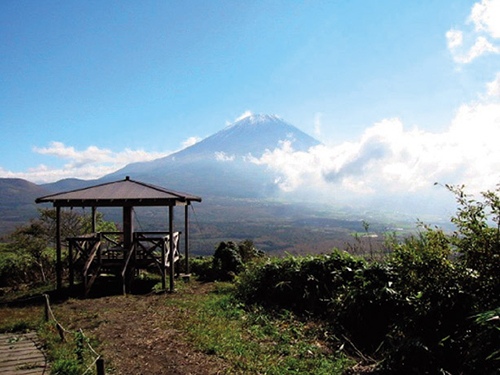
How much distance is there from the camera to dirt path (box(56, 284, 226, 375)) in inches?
186

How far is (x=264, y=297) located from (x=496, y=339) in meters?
6.01

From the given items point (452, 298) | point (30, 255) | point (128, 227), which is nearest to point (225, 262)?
point (128, 227)

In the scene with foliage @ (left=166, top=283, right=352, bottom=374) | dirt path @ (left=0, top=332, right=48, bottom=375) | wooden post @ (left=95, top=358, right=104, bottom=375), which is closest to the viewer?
wooden post @ (left=95, top=358, right=104, bottom=375)

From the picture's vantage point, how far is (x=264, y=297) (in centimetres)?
811

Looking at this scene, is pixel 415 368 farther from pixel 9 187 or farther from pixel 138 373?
pixel 9 187

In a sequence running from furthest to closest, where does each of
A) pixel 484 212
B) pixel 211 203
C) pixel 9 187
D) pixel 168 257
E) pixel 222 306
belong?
pixel 9 187 < pixel 211 203 < pixel 168 257 < pixel 222 306 < pixel 484 212

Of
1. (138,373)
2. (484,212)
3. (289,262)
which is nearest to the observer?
(484,212)

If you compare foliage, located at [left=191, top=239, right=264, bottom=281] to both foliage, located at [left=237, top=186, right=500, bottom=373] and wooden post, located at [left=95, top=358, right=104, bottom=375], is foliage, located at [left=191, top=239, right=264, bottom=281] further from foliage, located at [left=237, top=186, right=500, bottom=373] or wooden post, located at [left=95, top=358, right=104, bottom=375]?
wooden post, located at [left=95, top=358, right=104, bottom=375]

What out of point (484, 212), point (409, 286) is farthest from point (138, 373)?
point (484, 212)

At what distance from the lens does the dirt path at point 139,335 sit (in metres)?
4.72

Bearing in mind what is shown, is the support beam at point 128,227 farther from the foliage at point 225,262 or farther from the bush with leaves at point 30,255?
the bush with leaves at point 30,255

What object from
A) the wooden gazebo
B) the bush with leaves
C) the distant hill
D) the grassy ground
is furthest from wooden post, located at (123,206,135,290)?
the distant hill

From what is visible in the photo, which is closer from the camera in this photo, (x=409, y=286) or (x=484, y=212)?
(x=484, y=212)

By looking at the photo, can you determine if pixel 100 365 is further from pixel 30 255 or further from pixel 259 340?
pixel 30 255
